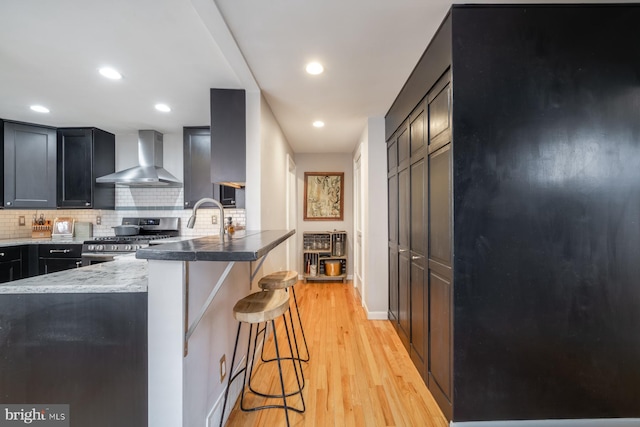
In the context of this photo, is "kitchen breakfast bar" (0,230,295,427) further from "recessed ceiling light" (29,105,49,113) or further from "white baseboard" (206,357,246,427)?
"recessed ceiling light" (29,105,49,113)

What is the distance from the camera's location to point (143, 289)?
114cm

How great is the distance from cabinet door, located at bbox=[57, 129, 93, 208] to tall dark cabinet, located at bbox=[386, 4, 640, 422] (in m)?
4.35

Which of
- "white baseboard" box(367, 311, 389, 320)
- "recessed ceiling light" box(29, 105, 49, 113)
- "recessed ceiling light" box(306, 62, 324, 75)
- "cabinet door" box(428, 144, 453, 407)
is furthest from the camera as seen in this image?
"white baseboard" box(367, 311, 389, 320)

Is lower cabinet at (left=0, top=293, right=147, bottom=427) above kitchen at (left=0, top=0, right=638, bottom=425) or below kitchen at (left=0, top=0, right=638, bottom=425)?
below

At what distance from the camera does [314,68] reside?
203 cm

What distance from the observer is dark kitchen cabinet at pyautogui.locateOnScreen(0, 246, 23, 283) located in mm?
2963

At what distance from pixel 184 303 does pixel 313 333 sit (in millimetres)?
1880

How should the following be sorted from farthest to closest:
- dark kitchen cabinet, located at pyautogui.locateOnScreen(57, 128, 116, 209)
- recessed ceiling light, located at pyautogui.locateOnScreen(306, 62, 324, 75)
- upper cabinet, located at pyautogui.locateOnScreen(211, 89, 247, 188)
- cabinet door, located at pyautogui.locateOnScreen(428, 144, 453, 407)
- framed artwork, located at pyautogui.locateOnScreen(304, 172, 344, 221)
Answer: framed artwork, located at pyautogui.locateOnScreen(304, 172, 344, 221), dark kitchen cabinet, located at pyautogui.locateOnScreen(57, 128, 116, 209), upper cabinet, located at pyautogui.locateOnScreen(211, 89, 247, 188), recessed ceiling light, located at pyautogui.locateOnScreen(306, 62, 324, 75), cabinet door, located at pyautogui.locateOnScreen(428, 144, 453, 407)

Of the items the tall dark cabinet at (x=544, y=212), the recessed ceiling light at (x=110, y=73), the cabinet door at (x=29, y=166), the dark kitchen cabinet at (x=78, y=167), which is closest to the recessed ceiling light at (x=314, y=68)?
the tall dark cabinet at (x=544, y=212)

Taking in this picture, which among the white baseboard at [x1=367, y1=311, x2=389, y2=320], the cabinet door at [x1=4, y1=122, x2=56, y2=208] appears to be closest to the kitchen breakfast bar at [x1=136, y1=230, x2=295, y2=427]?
the white baseboard at [x1=367, y1=311, x2=389, y2=320]

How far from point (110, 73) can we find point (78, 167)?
2071 millimetres

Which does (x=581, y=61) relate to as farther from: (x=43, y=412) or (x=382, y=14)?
(x=43, y=412)

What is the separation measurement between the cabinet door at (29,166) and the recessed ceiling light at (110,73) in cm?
210

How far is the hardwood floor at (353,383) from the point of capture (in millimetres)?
1600
